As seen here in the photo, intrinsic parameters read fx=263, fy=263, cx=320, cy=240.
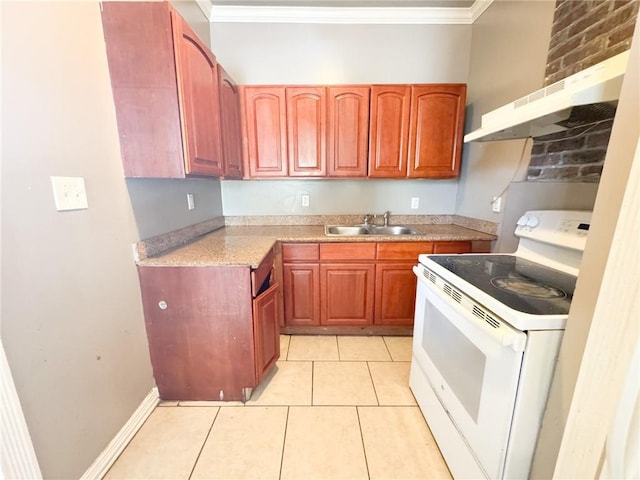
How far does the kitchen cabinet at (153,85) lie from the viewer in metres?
1.17

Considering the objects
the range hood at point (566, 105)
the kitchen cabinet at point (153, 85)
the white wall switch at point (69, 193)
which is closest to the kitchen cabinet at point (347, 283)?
the range hood at point (566, 105)

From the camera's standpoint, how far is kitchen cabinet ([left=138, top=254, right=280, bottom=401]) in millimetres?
1420

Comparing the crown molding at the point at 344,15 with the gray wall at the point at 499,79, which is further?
the crown molding at the point at 344,15

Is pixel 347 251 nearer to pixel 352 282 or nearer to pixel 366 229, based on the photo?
pixel 352 282

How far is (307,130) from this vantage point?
2240mm

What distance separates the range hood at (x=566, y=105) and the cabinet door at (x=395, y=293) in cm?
108

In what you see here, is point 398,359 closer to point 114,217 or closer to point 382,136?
point 382,136

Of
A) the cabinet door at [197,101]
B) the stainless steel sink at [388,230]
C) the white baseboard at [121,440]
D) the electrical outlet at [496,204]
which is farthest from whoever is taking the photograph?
the stainless steel sink at [388,230]

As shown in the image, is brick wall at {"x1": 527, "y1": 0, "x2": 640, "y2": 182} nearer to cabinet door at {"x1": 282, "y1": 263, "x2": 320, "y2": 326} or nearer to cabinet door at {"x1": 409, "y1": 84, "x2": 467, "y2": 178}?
cabinet door at {"x1": 409, "y1": 84, "x2": 467, "y2": 178}

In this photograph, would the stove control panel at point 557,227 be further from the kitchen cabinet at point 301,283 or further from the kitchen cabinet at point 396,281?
the kitchen cabinet at point 301,283

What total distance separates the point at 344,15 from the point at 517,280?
2.48m

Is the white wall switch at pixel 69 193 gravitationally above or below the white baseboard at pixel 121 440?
above

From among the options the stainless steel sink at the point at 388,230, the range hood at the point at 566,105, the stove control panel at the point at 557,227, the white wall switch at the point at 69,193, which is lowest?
the stainless steel sink at the point at 388,230

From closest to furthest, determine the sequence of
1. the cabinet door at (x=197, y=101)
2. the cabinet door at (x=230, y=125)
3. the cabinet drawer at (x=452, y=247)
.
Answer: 1. the cabinet door at (x=197, y=101)
2. the cabinet door at (x=230, y=125)
3. the cabinet drawer at (x=452, y=247)
